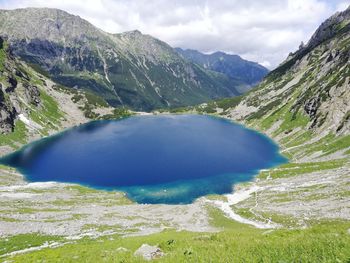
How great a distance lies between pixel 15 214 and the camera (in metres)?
90.8

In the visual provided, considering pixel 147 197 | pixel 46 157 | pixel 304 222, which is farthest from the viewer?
pixel 46 157

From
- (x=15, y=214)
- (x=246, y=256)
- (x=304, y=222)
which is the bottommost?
(x=304, y=222)

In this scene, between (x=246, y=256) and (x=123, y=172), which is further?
(x=123, y=172)

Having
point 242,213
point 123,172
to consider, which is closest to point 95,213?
point 242,213

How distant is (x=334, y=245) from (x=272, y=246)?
327 cm

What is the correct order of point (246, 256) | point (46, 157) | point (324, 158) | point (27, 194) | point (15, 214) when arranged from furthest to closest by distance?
point (46, 157) < point (324, 158) < point (27, 194) < point (15, 214) < point (246, 256)

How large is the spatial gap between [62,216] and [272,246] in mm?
85079

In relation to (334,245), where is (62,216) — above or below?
below

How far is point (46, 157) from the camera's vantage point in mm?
199625

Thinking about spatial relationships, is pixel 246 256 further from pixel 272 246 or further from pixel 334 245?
pixel 334 245

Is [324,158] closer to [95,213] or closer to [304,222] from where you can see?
[304,222]

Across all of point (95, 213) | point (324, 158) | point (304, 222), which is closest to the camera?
point (304, 222)

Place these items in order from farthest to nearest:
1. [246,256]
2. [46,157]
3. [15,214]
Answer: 1. [46,157]
2. [15,214]
3. [246,256]

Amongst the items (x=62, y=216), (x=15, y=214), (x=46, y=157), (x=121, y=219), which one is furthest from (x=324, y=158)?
(x=46, y=157)
